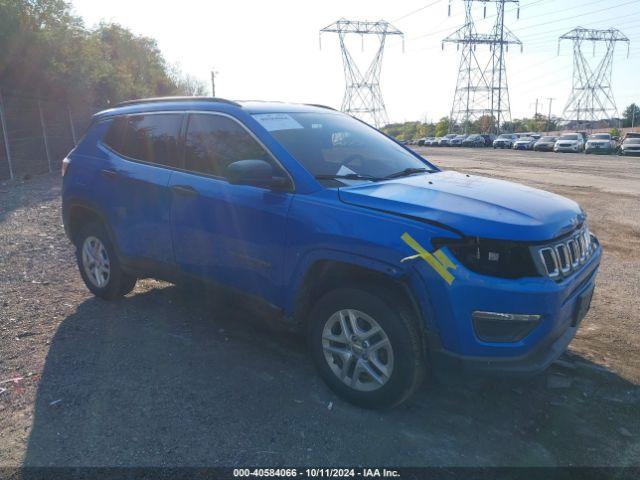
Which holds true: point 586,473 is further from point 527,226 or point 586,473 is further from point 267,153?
point 267,153

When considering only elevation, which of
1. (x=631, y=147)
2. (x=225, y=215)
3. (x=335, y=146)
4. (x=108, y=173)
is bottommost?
(x=631, y=147)

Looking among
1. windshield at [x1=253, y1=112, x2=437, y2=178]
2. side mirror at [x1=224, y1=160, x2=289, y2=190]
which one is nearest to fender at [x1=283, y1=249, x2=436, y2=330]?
side mirror at [x1=224, y1=160, x2=289, y2=190]

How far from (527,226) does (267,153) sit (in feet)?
5.98

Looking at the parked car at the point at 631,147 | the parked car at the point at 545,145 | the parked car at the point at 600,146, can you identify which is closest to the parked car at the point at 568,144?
the parked car at the point at 600,146

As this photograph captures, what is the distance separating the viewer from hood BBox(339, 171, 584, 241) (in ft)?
Answer: 9.70

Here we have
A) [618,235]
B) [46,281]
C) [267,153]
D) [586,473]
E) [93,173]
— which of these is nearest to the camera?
[586,473]

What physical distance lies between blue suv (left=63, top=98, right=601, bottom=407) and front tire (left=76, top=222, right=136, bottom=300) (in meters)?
0.08

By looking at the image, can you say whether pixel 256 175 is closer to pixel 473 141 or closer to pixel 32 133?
pixel 32 133

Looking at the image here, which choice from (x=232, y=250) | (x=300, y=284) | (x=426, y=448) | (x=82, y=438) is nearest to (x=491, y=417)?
(x=426, y=448)

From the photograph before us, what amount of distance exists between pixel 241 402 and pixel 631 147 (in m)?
42.4

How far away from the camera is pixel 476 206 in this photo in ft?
10.5

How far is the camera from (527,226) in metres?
2.98

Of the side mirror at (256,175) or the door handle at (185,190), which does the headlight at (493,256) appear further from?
the door handle at (185,190)

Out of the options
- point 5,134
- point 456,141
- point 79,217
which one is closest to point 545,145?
point 456,141
